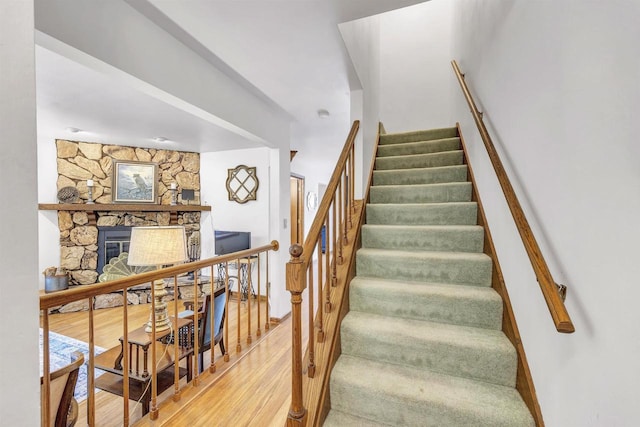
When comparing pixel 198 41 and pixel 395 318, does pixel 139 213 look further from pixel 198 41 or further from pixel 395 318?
pixel 395 318

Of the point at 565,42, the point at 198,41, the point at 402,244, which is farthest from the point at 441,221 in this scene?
the point at 198,41

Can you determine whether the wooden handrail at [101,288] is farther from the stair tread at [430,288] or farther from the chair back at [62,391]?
the stair tread at [430,288]

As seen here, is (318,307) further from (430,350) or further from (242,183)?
(242,183)

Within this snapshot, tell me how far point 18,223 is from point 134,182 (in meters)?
4.54

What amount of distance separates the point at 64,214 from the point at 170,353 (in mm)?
3433

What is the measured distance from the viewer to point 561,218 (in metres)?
1.02

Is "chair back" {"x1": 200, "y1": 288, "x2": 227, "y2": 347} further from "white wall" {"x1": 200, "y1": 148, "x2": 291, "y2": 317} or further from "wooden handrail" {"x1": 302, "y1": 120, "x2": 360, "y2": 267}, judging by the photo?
"white wall" {"x1": 200, "y1": 148, "x2": 291, "y2": 317}

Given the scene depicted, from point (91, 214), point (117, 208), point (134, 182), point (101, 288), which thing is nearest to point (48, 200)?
point (91, 214)

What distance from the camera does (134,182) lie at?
4.50 meters

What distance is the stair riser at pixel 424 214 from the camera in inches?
85.9

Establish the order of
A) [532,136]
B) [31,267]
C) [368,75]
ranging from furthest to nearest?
[368,75]
[532,136]
[31,267]

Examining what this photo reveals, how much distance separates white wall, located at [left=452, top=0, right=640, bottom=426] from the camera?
0.72 meters

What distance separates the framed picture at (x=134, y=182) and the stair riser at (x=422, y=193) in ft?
12.8

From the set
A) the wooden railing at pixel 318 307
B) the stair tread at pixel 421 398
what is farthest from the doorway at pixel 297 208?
the stair tread at pixel 421 398
